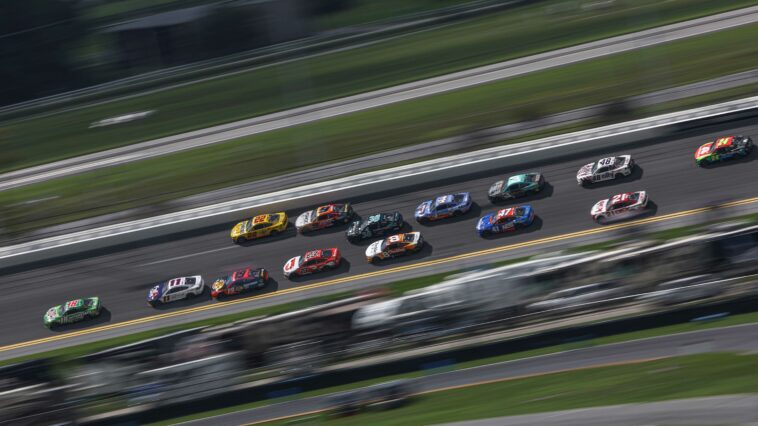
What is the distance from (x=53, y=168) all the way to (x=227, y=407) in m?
26.6

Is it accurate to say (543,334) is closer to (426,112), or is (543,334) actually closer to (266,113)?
(426,112)

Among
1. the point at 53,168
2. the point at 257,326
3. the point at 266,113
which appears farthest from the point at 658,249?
the point at 53,168

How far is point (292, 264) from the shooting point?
105ft

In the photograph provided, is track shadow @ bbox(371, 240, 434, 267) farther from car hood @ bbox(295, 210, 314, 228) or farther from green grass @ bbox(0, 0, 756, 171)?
green grass @ bbox(0, 0, 756, 171)

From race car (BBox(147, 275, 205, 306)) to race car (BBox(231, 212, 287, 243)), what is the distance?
279 cm

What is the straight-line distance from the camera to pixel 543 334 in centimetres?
2389

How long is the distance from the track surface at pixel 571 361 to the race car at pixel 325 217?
34.6ft

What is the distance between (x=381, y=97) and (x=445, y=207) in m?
14.6

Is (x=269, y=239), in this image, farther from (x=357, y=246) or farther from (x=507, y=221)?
(x=507, y=221)

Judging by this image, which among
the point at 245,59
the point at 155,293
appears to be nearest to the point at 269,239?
the point at 155,293

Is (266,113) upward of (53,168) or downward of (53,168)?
upward

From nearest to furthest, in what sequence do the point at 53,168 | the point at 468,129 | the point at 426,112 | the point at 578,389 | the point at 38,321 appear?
the point at 578,389
the point at 38,321
the point at 468,129
the point at 426,112
the point at 53,168

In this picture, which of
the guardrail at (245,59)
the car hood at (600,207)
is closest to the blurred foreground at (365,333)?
the car hood at (600,207)

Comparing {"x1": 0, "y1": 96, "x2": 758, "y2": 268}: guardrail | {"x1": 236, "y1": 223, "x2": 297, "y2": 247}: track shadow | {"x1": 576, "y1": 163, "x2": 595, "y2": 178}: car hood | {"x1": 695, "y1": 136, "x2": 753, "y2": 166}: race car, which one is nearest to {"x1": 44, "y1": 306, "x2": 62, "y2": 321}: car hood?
{"x1": 0, "y1": 96, "x2": 758, "y2": 268}: guardrail
